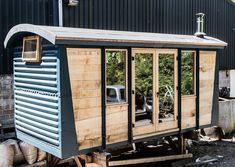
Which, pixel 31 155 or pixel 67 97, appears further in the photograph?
pixel 31 155

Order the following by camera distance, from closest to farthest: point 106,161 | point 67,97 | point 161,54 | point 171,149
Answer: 1. point 67,97
2. point 106,161
3. point 161,54
4. point 171,149

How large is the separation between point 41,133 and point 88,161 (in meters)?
1.09

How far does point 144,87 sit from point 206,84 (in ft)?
7.20

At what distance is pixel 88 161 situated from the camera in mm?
6938

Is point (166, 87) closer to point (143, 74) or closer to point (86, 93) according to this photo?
point (143, 74)

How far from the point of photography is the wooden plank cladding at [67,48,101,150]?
6.26 m

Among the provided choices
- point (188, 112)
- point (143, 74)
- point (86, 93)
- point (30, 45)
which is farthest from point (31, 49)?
point (188, 112)

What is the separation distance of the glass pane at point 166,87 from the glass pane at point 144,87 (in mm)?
282

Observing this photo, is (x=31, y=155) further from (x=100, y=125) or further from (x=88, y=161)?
(x=100, y=125)

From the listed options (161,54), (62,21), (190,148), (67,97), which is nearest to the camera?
(67,97)

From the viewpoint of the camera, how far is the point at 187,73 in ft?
28.1

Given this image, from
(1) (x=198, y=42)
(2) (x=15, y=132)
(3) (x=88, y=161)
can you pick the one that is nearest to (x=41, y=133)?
(3) (x=88, y=161)

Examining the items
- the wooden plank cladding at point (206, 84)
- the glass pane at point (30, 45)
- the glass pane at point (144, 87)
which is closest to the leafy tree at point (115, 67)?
the glass pane at point (144, 87)

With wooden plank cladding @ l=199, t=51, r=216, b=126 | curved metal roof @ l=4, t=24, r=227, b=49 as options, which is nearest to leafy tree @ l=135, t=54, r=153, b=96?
curved metal roof @ l=4, t=24, r=227, b=49
